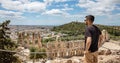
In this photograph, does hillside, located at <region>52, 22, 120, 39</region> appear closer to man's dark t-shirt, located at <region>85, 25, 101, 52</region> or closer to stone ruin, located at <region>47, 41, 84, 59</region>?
stone ruin, located at <region>47, 41, 84, 59</region>

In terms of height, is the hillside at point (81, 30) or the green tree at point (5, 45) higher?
the green tree at point (5, 45)

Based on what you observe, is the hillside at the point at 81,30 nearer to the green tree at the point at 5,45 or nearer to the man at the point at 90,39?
the green tree at the point at 5,45

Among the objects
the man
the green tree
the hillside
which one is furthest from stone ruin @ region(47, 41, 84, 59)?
the hillside

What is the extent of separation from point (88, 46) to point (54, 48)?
14773 mm

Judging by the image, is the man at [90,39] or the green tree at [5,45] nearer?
the man at [90,39]

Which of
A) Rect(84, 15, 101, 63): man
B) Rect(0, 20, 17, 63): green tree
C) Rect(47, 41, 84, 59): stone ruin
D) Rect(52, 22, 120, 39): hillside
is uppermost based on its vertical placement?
Rect(84, 15, 101, 63): man

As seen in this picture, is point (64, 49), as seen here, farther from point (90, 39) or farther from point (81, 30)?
point (81, 30)

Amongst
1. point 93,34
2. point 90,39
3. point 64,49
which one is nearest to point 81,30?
point 64,49

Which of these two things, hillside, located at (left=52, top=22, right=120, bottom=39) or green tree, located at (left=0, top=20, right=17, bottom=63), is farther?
hillside, located at (left=52, top=22, right=120, bottom=39)

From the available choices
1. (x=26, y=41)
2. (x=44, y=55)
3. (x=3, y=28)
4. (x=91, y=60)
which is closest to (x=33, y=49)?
(x=44, y=55)

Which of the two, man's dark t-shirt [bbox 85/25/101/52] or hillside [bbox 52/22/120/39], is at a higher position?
man's dark t-shirt [bbox 85/25/101/52]

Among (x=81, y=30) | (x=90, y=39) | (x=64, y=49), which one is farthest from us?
(x=81, y=30)

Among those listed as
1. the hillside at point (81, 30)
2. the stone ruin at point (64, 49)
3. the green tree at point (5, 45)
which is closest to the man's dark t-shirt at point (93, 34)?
the green tree at point (5, 45)

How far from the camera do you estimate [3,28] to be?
386 inches
